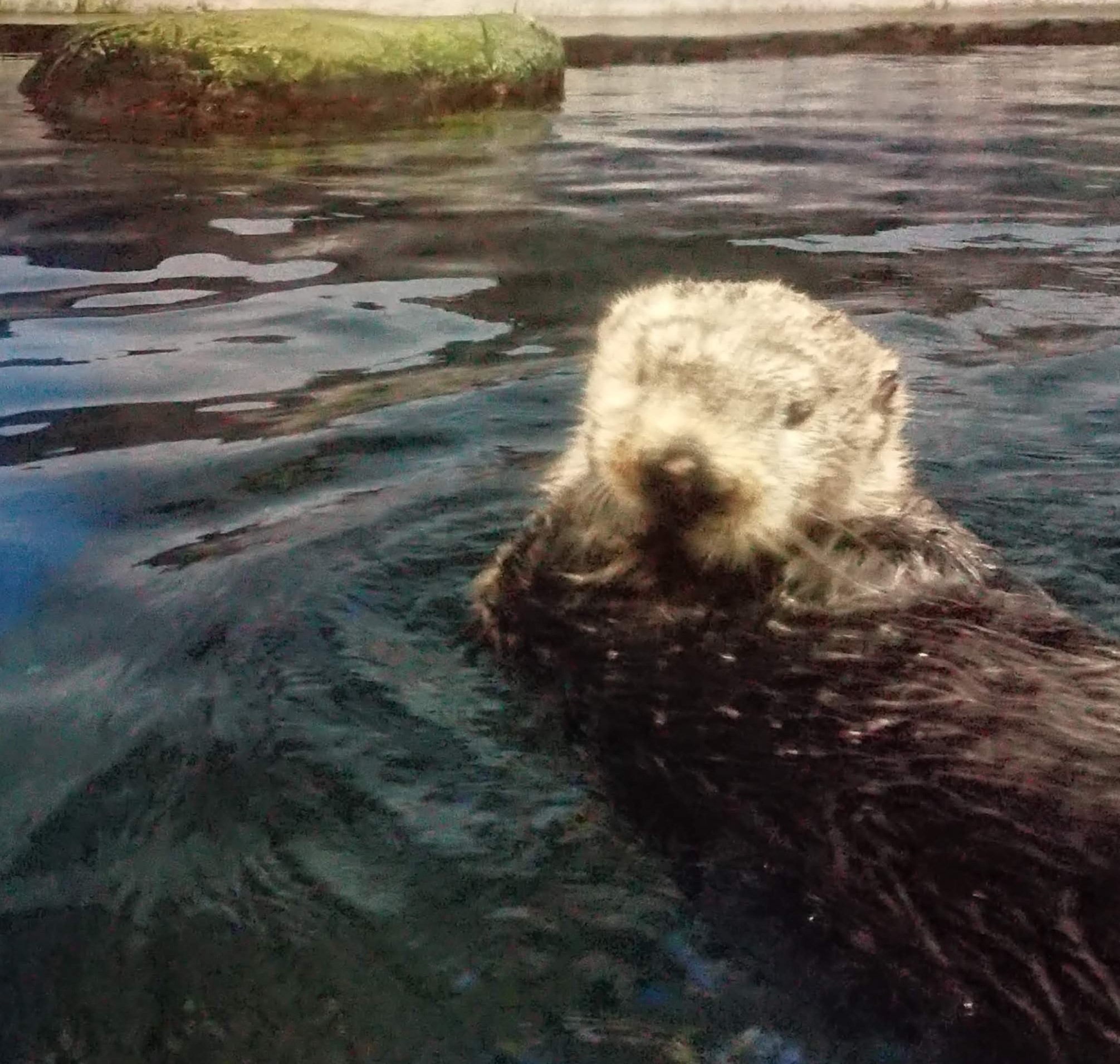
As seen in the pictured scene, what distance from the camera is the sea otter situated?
6.51ft

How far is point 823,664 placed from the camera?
8.23ft

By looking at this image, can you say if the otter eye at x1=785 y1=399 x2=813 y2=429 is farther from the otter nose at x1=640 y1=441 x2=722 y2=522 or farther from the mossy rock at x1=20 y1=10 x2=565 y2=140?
the mossy rock at x1=20 y1=10 x2=565 y2=140

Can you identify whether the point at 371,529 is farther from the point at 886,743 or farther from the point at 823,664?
the point at 886,743

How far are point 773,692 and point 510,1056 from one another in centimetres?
80

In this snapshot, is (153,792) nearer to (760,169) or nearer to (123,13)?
(760,169)

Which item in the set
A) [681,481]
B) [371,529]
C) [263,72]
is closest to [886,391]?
[681,481]

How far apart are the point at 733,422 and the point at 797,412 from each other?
0.76ft

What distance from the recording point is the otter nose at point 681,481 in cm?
257

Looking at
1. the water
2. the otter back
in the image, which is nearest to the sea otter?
the otter back

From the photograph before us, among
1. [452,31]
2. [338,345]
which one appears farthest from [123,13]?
[338,345]

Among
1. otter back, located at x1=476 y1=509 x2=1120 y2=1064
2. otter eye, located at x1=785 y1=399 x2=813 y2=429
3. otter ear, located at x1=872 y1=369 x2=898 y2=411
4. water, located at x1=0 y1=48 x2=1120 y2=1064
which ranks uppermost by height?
otter eye, located at x1=785 y1=399 x2=813 y2=429

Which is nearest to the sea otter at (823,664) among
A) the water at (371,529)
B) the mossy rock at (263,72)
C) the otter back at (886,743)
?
the otter back at (886,743)

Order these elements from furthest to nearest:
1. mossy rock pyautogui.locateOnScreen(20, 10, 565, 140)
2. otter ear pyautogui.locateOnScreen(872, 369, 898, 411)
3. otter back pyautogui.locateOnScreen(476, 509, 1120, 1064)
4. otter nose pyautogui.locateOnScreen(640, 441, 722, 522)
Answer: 1. mossy rock pyautogui.locateOnScreen(20, 10, 565, 140)
2. otter ear pyautogui.locateOnScreen(872, 369, 898, 411)
3. otter nose pyautogui.locateOnScreen(640, 441, 722, 522)
4. otter back pyautogui.locateOnScreen(476, 509, 1120, 1064)

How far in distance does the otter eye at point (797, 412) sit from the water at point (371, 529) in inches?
29.7
